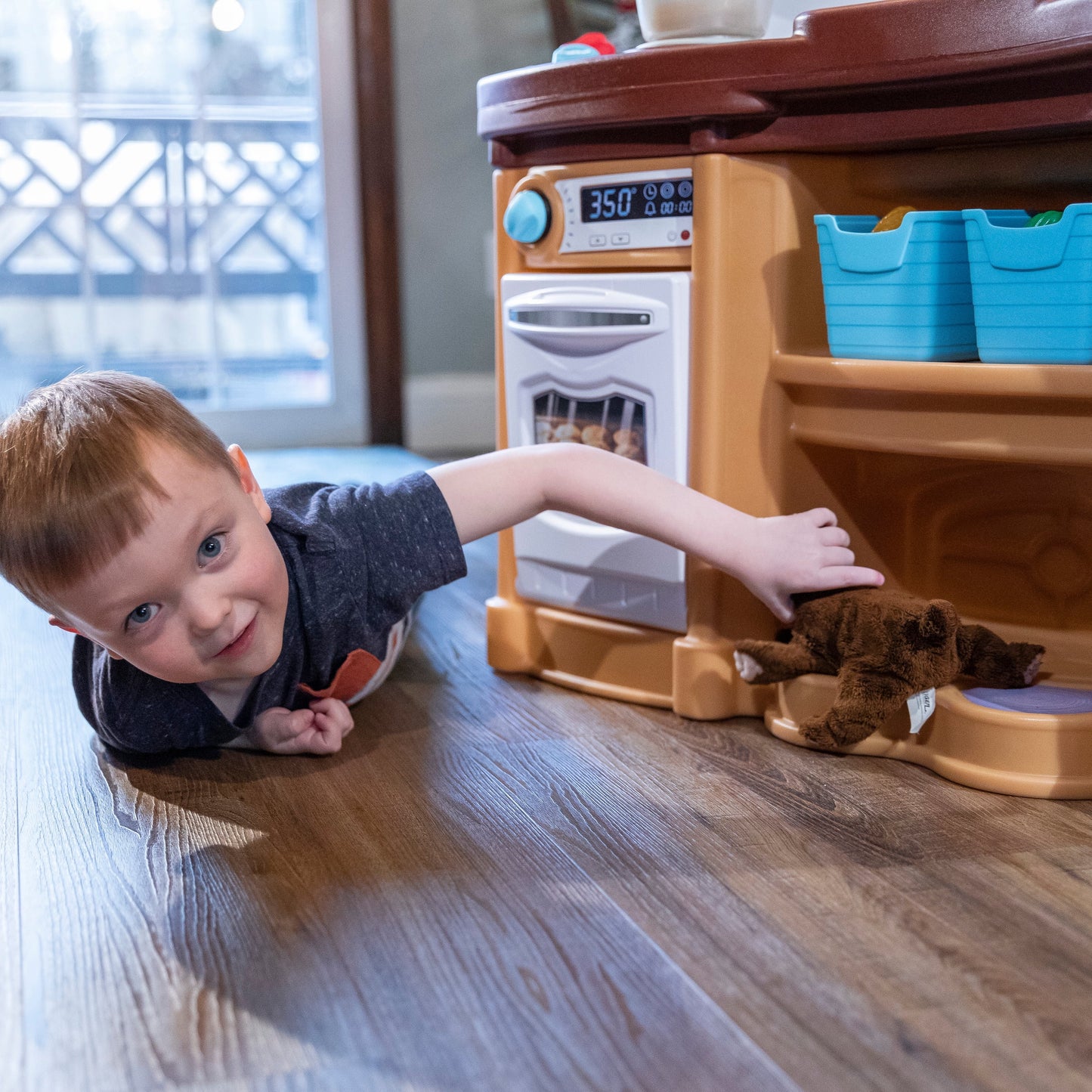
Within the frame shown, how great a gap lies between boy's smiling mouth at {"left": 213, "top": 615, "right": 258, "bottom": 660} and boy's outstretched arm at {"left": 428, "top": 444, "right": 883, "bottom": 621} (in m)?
0.20

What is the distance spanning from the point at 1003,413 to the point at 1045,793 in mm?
284

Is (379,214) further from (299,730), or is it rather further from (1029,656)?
(1029,656)

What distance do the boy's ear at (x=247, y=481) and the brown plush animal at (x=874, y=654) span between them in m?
0.40

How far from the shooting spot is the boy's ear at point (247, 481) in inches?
36.7

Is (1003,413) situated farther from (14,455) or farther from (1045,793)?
(14,455)

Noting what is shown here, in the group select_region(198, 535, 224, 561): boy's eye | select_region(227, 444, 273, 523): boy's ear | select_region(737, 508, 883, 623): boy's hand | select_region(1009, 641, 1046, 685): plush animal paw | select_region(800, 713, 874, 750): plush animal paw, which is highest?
select_region(227, 444, 273, 523): boy's ear

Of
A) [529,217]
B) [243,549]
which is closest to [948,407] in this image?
[529,217]

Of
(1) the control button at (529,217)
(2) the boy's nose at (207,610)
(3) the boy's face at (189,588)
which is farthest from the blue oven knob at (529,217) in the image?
(2) the boy's nose at (207,610)

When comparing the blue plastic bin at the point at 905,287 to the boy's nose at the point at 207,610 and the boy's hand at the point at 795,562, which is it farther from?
the boy's nose at the point at 207,610

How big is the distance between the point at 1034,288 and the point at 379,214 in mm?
2116

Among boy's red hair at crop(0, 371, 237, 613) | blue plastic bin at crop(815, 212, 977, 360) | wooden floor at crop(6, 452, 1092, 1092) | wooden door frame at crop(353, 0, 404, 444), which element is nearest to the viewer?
wooden floor at crop(6, 452, 1092, 1092)

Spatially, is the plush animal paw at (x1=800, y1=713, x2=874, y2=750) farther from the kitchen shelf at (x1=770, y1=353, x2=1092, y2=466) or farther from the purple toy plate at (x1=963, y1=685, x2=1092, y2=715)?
the kitchen shelf at (x1=770, y1=353, x2=1092, y2=466)

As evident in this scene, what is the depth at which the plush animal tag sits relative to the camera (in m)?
0.93

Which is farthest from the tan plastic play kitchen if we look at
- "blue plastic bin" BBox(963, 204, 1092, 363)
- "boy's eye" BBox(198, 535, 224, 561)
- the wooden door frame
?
the wooden door frame
